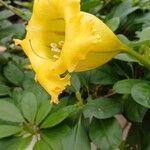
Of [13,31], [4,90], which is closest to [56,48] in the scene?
[4,90]

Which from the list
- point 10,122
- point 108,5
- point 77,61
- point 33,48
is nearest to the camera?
point 77,61

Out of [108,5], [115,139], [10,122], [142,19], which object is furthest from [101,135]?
[108,5]

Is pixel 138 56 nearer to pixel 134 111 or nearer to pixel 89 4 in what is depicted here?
pixel 134 111

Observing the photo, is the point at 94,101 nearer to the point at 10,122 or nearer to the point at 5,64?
the point at 10,122

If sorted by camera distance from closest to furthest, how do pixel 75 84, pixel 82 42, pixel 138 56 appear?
pixel 82 42 < pixel 138 56 < pixel 75 84

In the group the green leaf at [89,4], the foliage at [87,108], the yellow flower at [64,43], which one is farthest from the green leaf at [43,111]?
the green leaf at [89,4]

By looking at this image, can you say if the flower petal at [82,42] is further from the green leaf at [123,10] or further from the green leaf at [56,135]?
the green leaf at [123,10]

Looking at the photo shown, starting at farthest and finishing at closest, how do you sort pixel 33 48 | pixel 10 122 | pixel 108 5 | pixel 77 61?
pixel 108 5 < pixel 10 122 < pixel 33 48 < pixel 77 61
